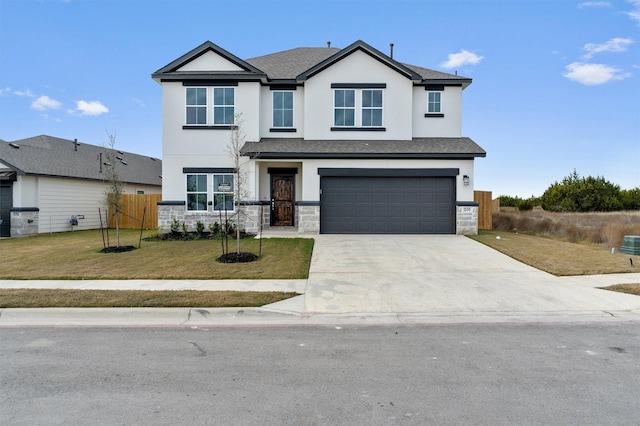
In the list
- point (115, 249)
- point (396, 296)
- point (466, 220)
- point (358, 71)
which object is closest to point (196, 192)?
point (115, 249)

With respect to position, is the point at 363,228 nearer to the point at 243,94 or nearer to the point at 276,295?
the point at 243,94

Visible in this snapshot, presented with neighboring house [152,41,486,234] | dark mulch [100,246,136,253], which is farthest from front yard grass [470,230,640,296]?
dark mulch [100,246,136,253]

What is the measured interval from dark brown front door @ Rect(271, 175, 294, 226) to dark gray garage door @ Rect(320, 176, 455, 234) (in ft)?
7.75

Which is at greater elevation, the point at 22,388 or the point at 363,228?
the point at 363,228

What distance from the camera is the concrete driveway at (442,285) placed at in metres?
7.41

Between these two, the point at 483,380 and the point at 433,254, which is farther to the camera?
the point at 433,254

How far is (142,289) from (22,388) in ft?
13.6

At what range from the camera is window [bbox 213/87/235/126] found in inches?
707

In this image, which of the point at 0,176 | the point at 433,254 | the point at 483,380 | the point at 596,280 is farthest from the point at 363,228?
the point at 0,176

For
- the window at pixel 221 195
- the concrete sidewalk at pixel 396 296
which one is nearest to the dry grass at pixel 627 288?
the concrete sidewalk at pixel 396 296

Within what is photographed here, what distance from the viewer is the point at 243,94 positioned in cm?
1792

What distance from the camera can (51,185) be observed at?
21375 mm

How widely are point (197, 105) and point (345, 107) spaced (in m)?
6.80

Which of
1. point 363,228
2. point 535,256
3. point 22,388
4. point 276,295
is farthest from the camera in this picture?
point 363,228
